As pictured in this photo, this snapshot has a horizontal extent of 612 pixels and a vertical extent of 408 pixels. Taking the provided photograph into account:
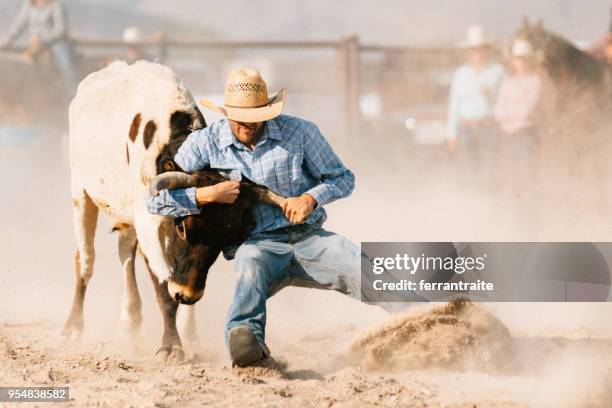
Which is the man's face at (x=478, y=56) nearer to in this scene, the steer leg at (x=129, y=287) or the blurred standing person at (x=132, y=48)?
the blurred standing person at (x=132, y=48)

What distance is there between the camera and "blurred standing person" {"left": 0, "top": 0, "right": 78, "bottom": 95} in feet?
45.3

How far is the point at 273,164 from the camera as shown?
17.2 ft

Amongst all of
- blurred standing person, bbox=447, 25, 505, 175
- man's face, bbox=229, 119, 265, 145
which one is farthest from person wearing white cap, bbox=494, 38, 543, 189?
man's face, bbox=229, 119, 265, 145

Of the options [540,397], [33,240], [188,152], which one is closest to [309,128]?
[188,152]

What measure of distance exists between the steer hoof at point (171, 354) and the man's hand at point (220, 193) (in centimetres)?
93

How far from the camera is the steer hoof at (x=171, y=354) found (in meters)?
5.61

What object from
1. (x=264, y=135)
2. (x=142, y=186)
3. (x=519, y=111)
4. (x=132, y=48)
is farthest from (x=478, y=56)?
(x=264, y=135)

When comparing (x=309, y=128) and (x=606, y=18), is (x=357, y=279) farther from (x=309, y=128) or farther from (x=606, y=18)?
(x=606, y=18)

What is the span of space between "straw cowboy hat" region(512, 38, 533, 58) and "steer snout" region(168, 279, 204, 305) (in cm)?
679

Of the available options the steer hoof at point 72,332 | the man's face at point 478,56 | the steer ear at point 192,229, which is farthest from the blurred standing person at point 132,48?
the steer ear at point 192,229

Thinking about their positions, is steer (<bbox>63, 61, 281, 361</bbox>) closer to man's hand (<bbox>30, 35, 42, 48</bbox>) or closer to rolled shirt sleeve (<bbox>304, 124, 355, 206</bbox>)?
rolled shirt sleeve (<bbox>304, 124, 355, 206</bbox>)

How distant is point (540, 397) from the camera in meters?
4.51

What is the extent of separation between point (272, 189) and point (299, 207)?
225mm

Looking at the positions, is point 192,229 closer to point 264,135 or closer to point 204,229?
point 204,229
